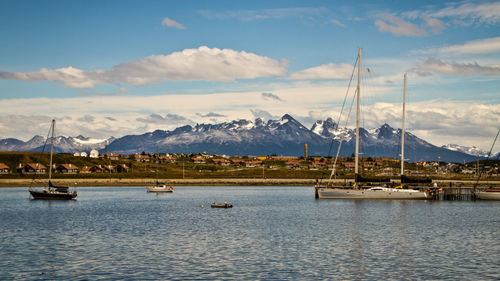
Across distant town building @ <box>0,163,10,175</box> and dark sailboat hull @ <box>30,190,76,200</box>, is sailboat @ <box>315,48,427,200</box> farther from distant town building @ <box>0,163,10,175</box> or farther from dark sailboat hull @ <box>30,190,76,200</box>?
distant town building @ <box>0,163,10,175</box>

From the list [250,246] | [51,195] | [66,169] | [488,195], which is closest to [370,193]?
[488,195]

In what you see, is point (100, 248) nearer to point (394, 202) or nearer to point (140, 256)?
point (140, 256)

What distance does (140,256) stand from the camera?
37500 mm

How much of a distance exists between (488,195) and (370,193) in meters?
25.5

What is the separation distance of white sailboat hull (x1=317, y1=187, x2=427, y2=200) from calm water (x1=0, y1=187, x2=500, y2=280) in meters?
20.9

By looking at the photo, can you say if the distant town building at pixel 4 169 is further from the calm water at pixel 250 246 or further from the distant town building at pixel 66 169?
the calm water at pixel 250 246

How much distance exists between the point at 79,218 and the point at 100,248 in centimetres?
2651

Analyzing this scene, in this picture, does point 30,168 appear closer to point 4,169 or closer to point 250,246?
point 4,169

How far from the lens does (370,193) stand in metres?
92.3

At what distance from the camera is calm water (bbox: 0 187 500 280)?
32.2 m

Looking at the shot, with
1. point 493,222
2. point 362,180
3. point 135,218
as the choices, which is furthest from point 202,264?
point 362,180

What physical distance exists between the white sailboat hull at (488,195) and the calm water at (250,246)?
101 ft

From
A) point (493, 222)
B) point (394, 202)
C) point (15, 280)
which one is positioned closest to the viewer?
point (15, 280)

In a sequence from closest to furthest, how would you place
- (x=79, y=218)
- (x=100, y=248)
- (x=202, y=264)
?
(x=202, y=264), (x=100, y=248), (x=79, y=218)
